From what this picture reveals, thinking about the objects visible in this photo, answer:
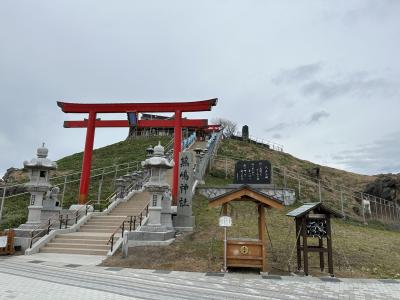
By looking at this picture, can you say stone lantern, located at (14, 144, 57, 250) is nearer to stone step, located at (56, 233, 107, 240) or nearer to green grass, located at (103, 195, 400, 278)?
stone step, located at (56, 233, 107, 240)

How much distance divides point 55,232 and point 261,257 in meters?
9.41

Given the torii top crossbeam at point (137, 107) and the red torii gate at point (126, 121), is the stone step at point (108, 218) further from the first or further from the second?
the torii top crossbeam at point (137, 107)

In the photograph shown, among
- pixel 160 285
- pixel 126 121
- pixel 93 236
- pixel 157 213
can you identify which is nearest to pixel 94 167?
pixel 126 121

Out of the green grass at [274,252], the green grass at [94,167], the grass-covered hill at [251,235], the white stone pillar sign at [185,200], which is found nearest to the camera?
the green grass at [274,252]

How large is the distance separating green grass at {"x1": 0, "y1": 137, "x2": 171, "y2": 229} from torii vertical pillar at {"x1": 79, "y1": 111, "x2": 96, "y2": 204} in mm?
3787

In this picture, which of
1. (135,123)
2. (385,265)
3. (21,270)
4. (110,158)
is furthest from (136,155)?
(385,265)

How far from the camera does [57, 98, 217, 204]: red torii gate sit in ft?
56.1

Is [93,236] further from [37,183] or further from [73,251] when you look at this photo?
[37,183]

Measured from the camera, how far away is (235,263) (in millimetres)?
9938

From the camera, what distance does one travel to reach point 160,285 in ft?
25.8

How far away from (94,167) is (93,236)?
19.8 m

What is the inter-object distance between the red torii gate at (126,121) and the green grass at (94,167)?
15.2 feet

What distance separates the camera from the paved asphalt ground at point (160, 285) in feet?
22.7

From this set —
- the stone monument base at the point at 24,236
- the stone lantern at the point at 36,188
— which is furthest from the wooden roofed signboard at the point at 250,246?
the stone lantern at the point at 36,188
